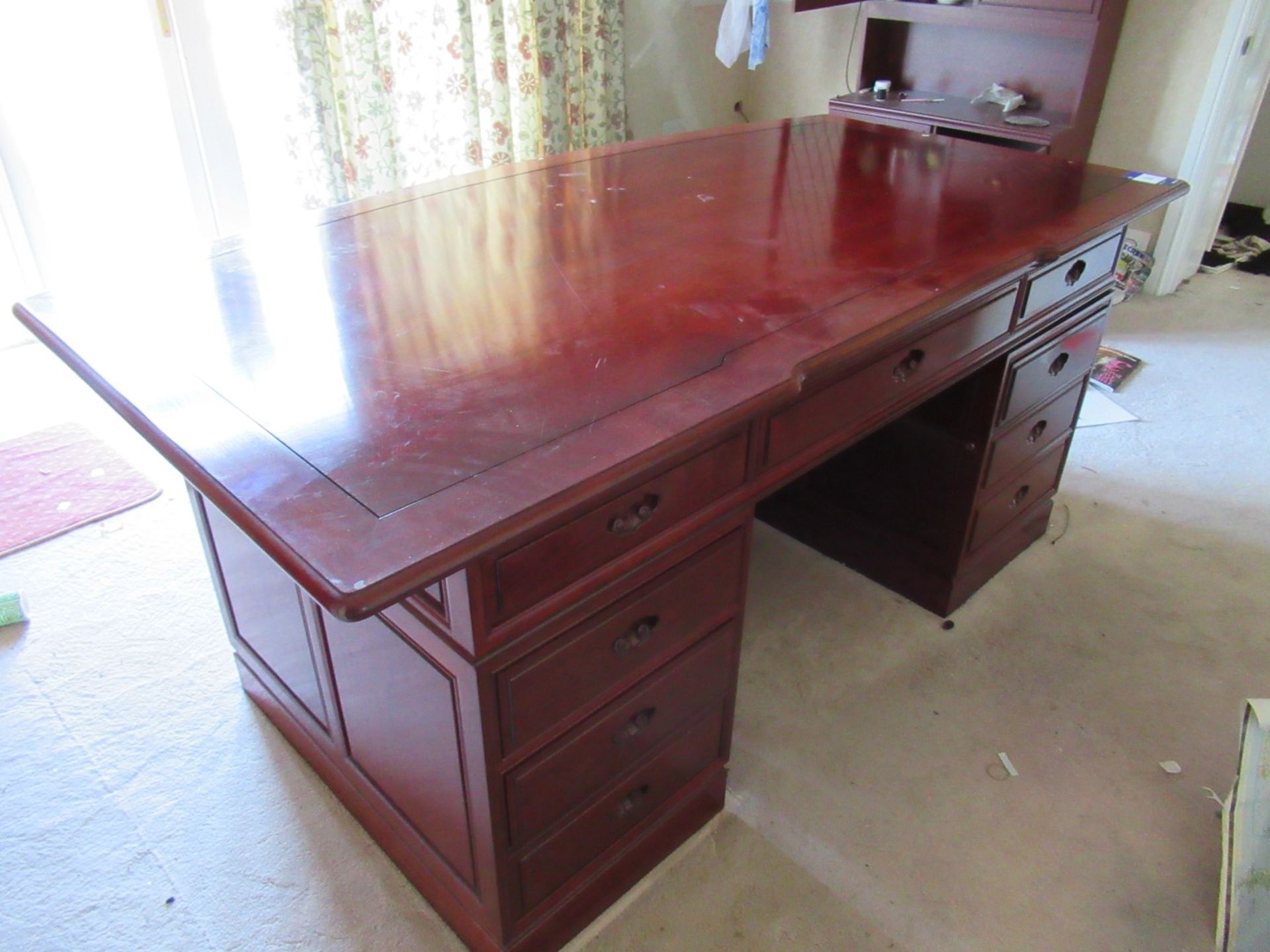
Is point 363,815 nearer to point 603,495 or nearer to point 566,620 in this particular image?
point 566,620

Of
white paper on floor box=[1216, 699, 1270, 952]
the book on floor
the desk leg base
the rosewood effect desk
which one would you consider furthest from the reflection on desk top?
the book on floor

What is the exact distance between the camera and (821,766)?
66.8 inches

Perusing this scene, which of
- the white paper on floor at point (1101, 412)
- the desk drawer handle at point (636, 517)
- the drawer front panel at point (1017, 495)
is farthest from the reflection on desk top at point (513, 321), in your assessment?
the white paper on floor at point (1101, 412)

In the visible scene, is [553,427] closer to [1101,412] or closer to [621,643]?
[621,643]

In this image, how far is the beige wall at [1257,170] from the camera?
4.12 meters

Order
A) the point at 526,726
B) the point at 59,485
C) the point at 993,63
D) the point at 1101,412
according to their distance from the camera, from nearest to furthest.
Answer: the point at 526,726 → the point at 59,485 → the point at 1101,412 → the point at 993,63

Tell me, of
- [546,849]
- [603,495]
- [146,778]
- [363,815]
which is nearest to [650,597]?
[603,495]

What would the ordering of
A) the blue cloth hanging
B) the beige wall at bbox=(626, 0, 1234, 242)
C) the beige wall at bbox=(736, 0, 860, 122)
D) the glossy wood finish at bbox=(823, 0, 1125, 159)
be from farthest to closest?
1. the beige wall at bbox=(736, 0, 860, 122)
2. the blue cloth hanging
3. the beige wall at bbox=(626, 0, 1234, 242)
4. the glossy wood finish at bbox=(823, 0, 1125, 159)

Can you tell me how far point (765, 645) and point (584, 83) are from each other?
2.31 meters

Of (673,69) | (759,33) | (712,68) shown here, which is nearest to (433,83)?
(673,69)

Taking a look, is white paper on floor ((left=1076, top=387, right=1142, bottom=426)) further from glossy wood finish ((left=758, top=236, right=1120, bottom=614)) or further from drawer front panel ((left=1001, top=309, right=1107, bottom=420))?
drawer front panel ((left=1001, top=309, right=1107, bottom=420))

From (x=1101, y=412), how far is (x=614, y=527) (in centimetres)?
224

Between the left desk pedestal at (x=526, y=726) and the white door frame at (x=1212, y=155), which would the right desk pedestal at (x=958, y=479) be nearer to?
the left desk pedestal at (x=526, y=726)

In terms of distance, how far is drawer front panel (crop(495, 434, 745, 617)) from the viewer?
3.29ft
